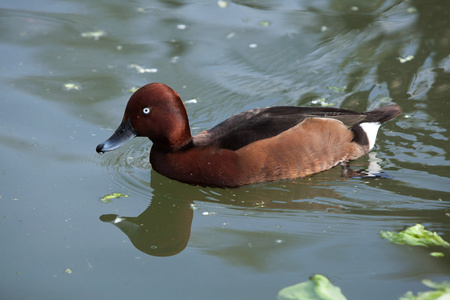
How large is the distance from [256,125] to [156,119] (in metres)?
0.88

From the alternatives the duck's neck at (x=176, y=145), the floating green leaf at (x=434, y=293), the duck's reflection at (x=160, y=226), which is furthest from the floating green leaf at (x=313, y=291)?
the duck's neck at (x=176, y=145)

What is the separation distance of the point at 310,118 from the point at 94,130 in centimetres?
225

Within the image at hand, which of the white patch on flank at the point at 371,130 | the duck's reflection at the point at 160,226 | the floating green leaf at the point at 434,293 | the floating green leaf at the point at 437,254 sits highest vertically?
the white patch on flank at the point at 371,130

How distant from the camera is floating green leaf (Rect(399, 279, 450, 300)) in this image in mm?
3833

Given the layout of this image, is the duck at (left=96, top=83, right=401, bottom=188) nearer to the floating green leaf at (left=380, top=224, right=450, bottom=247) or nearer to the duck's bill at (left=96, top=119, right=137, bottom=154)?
the duck's bill at (left=96, top=119, right=137, bottom=154)

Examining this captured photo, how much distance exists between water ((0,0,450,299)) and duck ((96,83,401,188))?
5.9 inches

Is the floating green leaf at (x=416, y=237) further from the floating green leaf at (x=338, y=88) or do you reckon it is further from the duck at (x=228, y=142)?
the floating green leaf at (x=338, y=88)

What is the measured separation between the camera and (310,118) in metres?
5.58

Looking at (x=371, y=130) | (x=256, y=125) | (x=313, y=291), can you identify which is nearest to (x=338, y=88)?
(x=371, y=130)

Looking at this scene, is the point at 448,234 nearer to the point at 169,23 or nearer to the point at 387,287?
the point at 387,287

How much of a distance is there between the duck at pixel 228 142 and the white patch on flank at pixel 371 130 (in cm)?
50

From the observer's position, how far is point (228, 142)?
17.5 feet

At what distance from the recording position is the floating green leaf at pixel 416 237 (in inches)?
173

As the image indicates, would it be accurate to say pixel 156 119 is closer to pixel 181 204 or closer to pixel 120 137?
pixel 120 137
